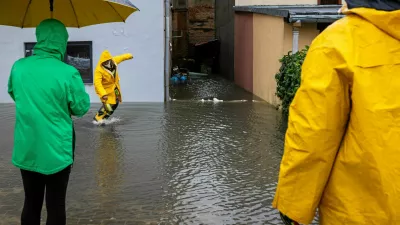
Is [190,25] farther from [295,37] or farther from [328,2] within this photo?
[295,37]

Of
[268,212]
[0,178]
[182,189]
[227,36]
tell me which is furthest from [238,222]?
[227,36]

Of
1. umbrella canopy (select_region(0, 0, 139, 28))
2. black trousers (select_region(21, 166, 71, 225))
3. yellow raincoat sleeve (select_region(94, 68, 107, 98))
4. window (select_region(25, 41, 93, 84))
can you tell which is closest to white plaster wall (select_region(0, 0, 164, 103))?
window (select_region(25, 41, 93, 84))

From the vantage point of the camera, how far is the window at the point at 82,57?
1193cm

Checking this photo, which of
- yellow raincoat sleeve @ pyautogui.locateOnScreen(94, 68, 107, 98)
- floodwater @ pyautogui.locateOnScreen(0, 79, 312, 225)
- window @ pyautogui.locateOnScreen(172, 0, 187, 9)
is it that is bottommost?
floodwater @ pyautogui.locateOnScreen(0, 79, 312, 225)

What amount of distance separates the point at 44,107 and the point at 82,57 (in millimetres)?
9012

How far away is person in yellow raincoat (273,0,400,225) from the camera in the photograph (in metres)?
2.01

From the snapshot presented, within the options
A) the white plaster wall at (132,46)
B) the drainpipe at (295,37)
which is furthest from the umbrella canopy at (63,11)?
the white plaster wall at (132,46)

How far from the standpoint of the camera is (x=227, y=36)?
63.6 ft

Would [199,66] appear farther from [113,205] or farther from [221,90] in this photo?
[113,205]

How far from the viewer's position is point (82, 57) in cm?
1201

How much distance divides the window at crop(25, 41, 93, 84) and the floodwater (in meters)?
1.86

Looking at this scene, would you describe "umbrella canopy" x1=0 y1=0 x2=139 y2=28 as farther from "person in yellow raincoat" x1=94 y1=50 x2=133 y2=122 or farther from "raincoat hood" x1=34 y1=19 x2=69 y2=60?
"person in yellow raincoat" x1=94 y1=50 x2=133 y2=122

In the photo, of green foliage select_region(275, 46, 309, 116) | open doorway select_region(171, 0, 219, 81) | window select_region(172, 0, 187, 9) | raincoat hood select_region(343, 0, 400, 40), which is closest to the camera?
raincoat hood select_region(343, 0, 400, 40)

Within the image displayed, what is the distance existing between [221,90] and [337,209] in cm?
1302
